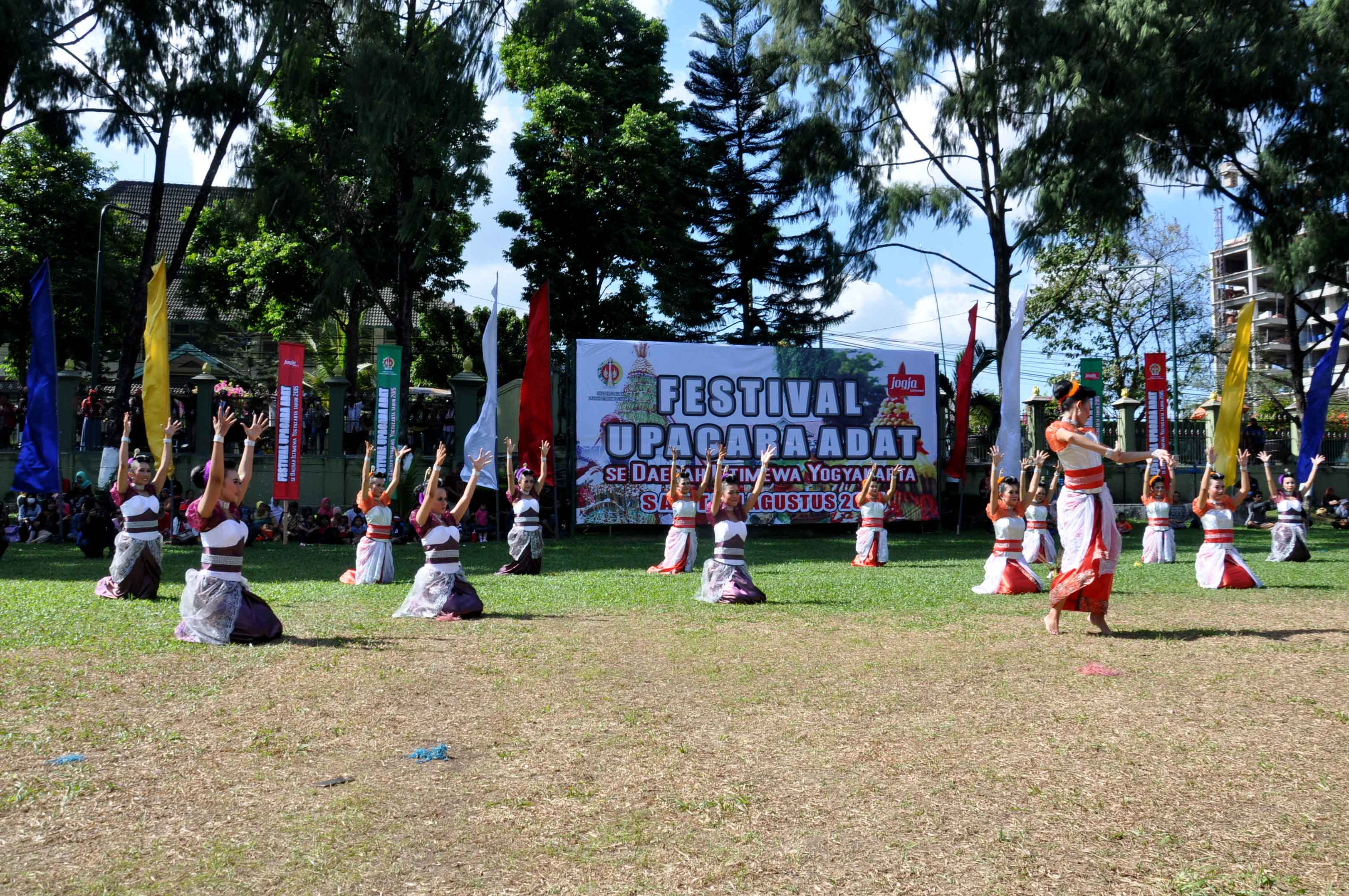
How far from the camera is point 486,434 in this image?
78.8 ft

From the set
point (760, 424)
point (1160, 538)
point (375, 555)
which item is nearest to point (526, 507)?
point (375, 555)

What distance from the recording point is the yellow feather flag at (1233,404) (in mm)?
16828

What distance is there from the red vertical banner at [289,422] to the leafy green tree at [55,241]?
14876 mm

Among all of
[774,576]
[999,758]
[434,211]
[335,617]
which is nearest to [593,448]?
[434,211]

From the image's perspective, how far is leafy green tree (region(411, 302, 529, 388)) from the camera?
1590 inches

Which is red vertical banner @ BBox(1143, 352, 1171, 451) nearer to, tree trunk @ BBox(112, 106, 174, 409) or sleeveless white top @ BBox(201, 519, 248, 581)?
tree trunk @ BBox(112, 106, 174, 409)

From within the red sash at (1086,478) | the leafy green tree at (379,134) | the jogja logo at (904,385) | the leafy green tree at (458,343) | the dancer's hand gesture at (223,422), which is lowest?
the red sash at (1086,478)

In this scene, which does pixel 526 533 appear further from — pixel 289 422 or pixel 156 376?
pixel 289 422

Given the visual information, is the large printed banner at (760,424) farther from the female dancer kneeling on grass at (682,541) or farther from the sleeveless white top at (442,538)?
the sleeveless white top at (442,538)

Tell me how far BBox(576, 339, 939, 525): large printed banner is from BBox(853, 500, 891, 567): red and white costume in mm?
8146

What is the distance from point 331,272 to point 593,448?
7923 millimetres

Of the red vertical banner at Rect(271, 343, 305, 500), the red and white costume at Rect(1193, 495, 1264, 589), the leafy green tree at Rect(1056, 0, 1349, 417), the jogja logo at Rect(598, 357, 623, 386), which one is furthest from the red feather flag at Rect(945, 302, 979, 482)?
the red vertical banner at Rect(271, 343, 305, 500)

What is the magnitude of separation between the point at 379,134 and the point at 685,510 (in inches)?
532

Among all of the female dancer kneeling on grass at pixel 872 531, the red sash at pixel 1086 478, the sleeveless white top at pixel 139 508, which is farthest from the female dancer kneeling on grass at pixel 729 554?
the female dancer kneeling on grass at pixel 872 531
